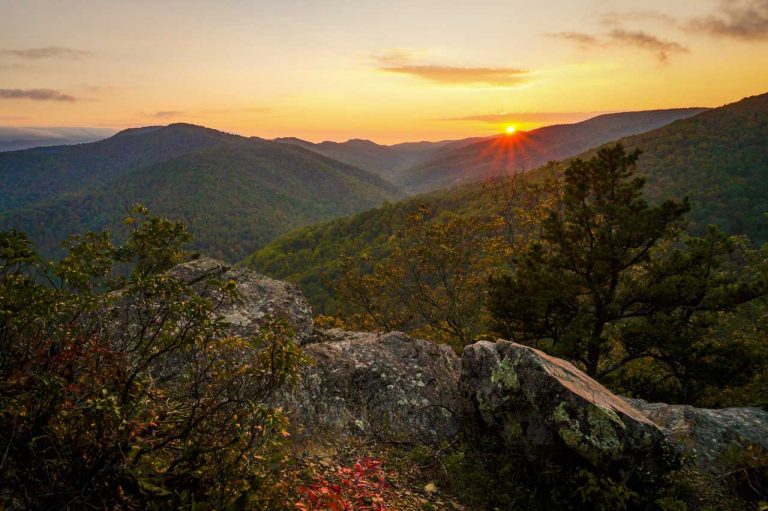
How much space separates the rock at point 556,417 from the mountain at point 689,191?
47645 mm

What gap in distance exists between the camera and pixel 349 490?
7.50 metres

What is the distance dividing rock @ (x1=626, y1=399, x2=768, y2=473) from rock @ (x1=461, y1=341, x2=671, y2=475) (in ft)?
7.52

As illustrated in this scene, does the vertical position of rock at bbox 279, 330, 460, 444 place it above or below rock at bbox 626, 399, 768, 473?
above

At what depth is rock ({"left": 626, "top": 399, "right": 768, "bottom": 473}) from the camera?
9.34 m

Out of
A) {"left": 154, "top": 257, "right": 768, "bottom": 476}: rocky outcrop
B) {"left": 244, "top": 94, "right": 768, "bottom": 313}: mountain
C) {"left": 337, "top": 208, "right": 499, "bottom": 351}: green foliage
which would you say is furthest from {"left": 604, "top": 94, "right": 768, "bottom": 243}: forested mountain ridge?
{"left": 154, "top": 257, "right": 768, "bottom": 476}: rocky outcrop

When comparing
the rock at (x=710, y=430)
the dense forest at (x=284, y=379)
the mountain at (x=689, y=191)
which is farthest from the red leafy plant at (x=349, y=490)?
the mountain at (x=689, y=191)

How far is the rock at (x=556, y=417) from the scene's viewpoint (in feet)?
24.0

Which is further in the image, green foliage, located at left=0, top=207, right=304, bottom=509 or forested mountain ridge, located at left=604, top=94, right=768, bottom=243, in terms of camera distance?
forested mountain ridge, located at left=604, top=94, right=768, bottom=243

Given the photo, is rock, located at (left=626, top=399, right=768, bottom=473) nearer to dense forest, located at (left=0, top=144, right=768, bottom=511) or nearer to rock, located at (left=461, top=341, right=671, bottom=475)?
dense forest, located at (left=0, top=144, right=768, bottom=511)

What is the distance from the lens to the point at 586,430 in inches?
290

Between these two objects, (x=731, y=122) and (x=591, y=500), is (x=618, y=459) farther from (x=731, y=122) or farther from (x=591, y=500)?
(x=731, y=122)

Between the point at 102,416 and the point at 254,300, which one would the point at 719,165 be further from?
the point at 102,416

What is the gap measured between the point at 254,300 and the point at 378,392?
495 cm

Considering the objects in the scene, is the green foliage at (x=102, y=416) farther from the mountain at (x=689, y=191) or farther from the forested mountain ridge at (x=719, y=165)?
the forested mountain ridge at (x=719, y=165)
